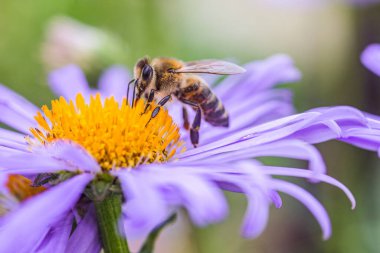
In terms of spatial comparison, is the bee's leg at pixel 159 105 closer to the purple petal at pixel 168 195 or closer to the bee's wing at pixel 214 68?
the bee's wing at pixel 214 68

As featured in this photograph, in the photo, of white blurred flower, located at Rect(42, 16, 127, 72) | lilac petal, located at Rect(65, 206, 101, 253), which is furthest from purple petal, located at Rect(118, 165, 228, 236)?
white blurred flower, located at Rect(42, 16, 127, 72)

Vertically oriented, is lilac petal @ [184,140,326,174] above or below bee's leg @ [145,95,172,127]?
below

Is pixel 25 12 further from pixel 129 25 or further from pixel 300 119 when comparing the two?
pixel 300 119

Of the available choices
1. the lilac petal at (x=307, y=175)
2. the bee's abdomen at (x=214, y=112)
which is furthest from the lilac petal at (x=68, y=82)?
the lilac petal at (x=307, y=175)

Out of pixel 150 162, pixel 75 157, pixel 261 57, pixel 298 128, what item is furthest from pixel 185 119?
pixel 261 57

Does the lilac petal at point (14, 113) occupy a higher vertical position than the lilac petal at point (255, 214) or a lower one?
higher

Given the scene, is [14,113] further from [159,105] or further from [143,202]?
[143,202]

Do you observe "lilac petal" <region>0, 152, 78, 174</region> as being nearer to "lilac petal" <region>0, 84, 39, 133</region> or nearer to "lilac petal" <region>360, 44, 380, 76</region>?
"lilac petal" <region>0, 84, 39, 133</region>
